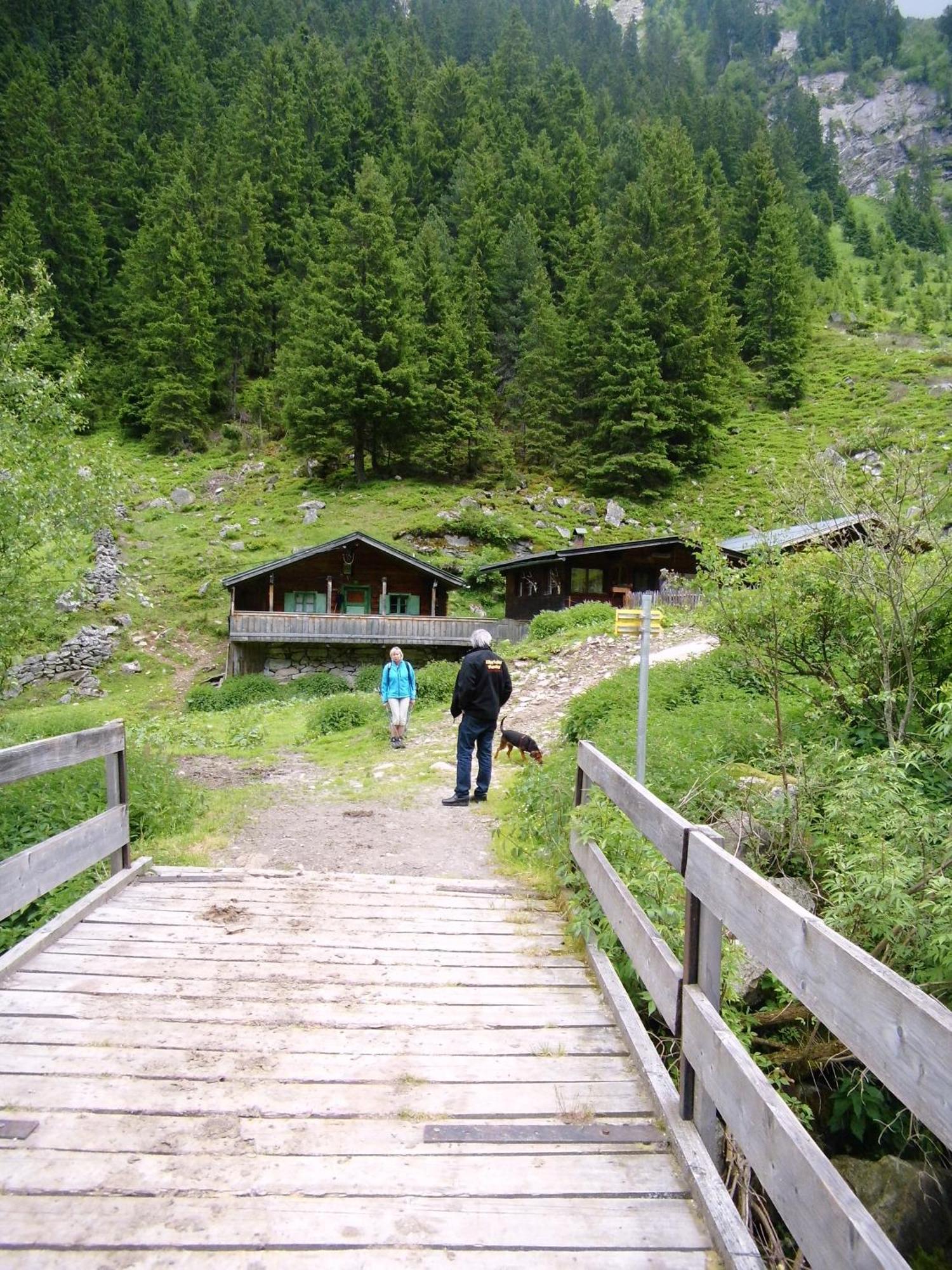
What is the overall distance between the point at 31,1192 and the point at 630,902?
8.31 ft

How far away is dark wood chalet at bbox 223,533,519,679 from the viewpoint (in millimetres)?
27688

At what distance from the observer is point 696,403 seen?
48125 mm

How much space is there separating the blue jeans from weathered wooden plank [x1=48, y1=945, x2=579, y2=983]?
14.5ft

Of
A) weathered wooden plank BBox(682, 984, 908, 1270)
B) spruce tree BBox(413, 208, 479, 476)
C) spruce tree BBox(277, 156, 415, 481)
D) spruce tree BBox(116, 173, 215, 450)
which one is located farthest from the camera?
spruce tree BBox(116, 173, 215, 450)

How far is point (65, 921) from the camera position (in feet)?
14.6

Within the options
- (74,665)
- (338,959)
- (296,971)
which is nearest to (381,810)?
(338,959)

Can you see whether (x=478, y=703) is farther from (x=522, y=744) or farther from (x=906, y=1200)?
(x=906, y=1200)

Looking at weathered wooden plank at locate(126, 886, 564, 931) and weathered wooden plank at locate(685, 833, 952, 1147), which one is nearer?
weathered wooden plank at locate(685, 833, 952, 1147)

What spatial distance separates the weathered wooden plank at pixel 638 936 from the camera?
10.00 feet

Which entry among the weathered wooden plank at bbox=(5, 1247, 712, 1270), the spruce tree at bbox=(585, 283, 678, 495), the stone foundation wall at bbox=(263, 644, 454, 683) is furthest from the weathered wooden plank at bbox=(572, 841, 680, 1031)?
the spruce tree at bbox=(585, 283, 678, 495)

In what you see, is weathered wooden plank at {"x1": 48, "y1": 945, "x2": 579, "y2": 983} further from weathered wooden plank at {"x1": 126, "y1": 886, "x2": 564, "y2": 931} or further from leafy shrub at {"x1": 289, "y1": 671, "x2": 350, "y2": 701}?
leafy shrub at {"x1": 289, "y1": 671, "x2": 350, "y2": 701}

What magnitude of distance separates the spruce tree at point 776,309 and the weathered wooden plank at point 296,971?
60253mm

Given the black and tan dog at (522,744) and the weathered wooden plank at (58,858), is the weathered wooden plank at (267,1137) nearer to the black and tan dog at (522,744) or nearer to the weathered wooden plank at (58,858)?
the weathered wooden plank at (58,858)

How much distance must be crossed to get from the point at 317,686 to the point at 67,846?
73.7 feet
